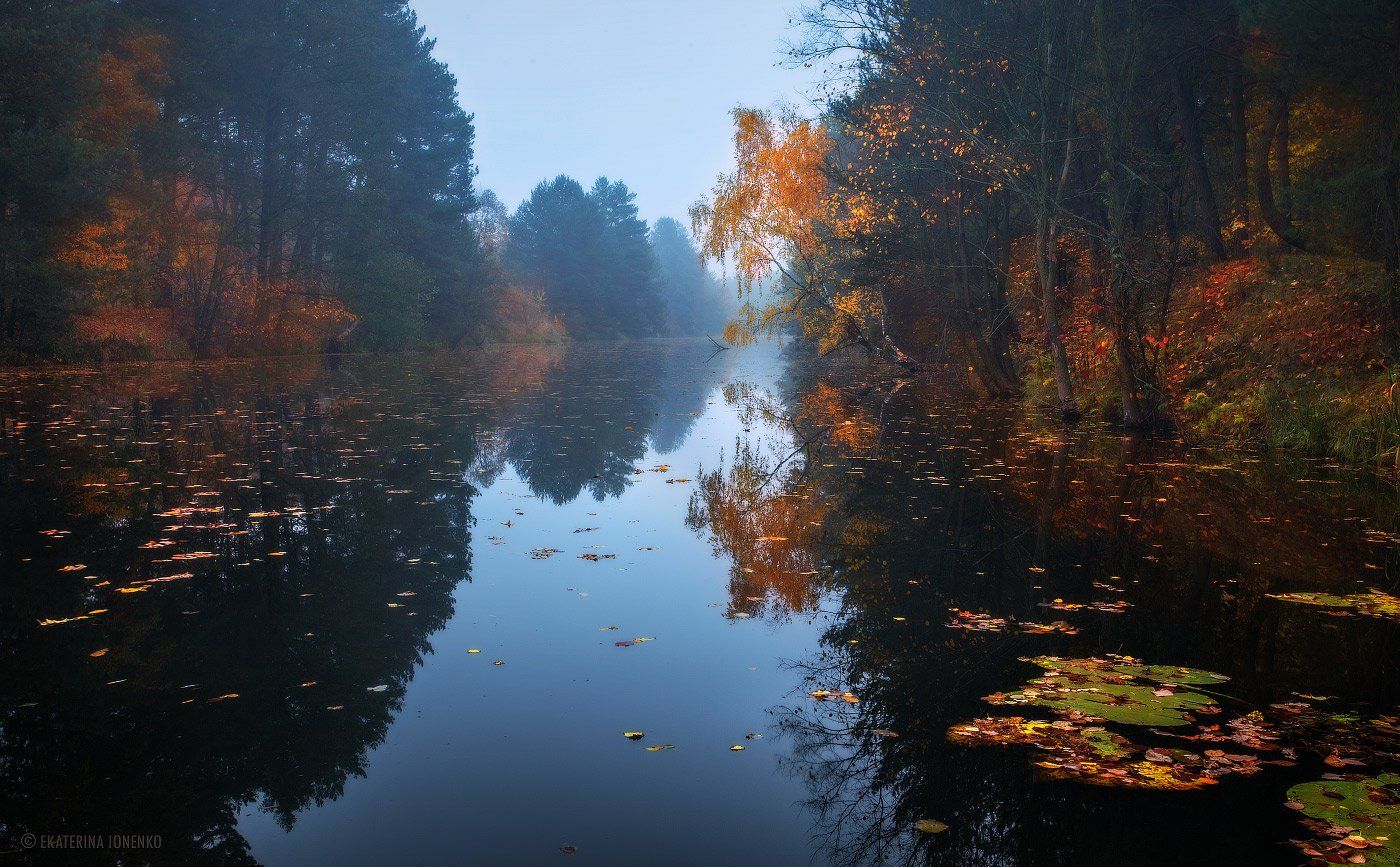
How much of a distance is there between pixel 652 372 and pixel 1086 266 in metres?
18.4

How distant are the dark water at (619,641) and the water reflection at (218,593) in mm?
27

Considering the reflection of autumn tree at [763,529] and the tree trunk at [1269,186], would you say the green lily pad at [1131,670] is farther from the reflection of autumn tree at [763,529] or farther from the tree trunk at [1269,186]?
the tree trunk at [1269,186]

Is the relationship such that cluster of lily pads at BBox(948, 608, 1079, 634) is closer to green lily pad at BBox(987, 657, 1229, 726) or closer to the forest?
green lily pad at BBox(987, 657, 1229, 726)

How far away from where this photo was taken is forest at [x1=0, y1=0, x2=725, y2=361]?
23031mm

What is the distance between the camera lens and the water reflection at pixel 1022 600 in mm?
3436

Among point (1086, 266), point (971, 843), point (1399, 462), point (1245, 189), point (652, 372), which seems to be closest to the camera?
point (971, 843)

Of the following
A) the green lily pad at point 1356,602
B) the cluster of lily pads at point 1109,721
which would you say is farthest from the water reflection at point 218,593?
the green lily pad at point 1356,602

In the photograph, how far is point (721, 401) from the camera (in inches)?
898

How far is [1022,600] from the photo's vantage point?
611 cm

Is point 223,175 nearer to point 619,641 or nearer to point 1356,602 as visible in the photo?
point 619,641

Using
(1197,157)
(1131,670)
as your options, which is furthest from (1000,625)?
(1197,157)

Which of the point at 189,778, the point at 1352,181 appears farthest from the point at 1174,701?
the point at 1352,181

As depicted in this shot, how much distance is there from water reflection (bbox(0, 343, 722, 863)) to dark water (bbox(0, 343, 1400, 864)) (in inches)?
1.1

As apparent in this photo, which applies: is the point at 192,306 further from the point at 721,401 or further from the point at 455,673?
the point at 455,673
